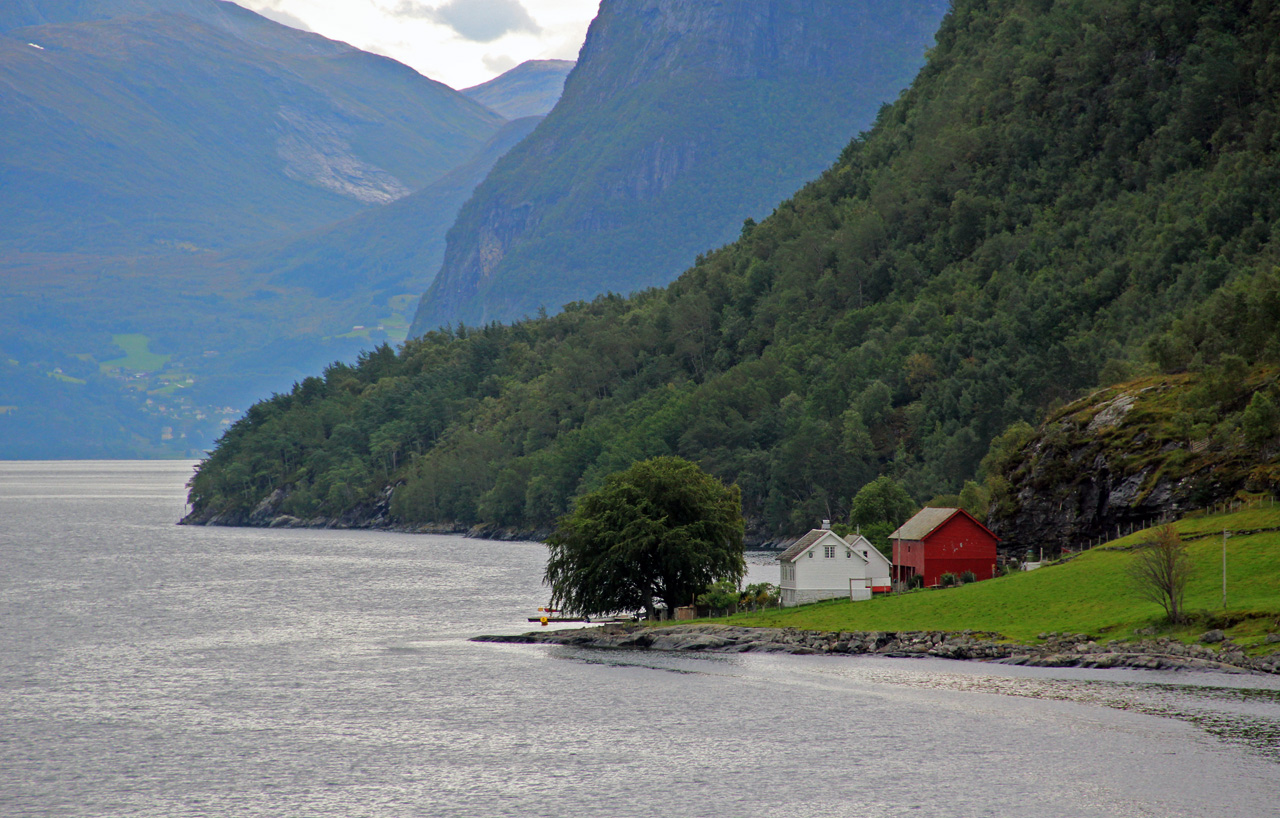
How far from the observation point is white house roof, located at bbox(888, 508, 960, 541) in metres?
101

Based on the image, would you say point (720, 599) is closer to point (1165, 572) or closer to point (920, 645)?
point (920, 645)

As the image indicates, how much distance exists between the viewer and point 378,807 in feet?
179

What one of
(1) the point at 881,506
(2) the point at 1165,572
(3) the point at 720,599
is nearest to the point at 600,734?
(2) the point at 1165,572

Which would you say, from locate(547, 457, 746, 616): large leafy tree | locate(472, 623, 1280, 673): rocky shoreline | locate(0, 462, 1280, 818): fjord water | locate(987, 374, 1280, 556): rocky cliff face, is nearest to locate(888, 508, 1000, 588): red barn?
locate(987, 374, 1280, 556): rocky cliff face

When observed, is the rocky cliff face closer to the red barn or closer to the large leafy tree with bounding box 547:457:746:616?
the red barn

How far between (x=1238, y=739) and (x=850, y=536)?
49551 millimetres

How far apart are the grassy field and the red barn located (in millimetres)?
5669

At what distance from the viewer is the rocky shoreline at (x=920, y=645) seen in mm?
68938

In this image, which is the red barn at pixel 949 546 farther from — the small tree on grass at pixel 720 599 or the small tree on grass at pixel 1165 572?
the small tree on grass at pixel 1165 572

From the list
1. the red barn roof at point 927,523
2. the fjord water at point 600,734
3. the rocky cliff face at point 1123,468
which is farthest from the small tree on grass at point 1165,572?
the red barn roof at point 927,523

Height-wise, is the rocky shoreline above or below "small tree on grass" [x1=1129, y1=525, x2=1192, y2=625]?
A: below

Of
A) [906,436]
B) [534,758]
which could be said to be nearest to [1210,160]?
[906,436]

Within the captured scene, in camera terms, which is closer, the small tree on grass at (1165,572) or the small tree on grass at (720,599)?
the small tree on grass at (1165,572)

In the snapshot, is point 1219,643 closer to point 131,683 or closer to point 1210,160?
point 131,683
